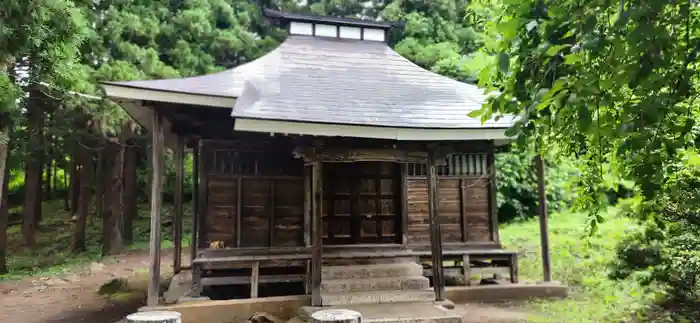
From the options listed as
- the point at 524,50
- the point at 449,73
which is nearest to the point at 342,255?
the point at 524,50

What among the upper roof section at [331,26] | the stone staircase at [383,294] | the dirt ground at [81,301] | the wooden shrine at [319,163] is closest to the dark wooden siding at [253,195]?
the wooden shrine at [319,163]

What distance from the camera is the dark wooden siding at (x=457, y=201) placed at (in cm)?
995

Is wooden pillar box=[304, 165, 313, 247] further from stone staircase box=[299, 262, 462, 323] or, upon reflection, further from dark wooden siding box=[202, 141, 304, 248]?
stone staircase box=[299, 262, 462, 323]

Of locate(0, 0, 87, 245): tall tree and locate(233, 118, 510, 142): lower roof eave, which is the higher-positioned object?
locate(0, 0, 87, 245): tall tree

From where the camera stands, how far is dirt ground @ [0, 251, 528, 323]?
7.99 metres

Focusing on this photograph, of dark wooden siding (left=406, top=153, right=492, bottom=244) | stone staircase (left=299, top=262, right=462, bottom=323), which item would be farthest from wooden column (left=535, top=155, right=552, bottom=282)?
stone staircase (left=299, top=262, right=462, bottom=323)

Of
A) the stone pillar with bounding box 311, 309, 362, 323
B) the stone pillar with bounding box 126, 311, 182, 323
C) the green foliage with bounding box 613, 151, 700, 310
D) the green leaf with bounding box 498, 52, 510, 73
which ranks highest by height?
the green leaf with bounding box 498, 52, 510, 73

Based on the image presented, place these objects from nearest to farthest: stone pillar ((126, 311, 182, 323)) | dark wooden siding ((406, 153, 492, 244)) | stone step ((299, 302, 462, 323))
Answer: stone pillar ((126, 311, 182, 323))
stone step ((299, 302, 462, 323))
dark wooden siding ((406, 153, 492, 244))

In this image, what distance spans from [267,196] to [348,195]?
1.58m

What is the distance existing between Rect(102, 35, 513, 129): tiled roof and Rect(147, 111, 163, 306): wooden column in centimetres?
80

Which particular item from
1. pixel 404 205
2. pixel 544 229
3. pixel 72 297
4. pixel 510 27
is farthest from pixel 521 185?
pixel 510 27

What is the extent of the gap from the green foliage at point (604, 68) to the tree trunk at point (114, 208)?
15.0 meters

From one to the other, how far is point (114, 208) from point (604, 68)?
54.7 ft

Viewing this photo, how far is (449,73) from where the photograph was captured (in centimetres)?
1590
